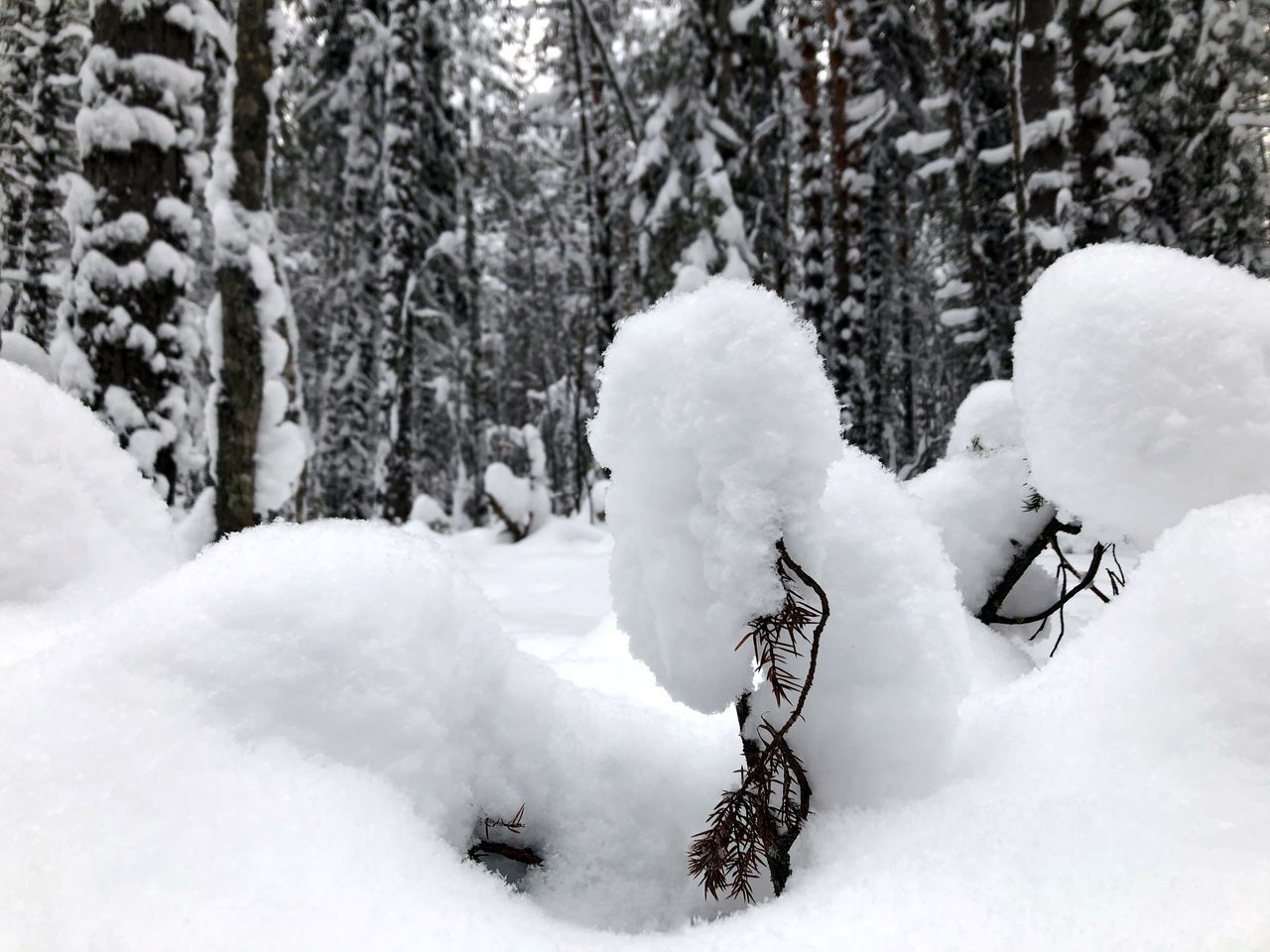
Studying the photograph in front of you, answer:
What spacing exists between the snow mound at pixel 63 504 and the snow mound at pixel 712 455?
4.49ft

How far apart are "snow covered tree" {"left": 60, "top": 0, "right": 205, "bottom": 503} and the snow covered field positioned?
3109mm

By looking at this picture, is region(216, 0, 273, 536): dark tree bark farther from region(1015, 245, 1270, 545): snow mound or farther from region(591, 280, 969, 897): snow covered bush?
region(1015, 245, 1270, 545): snow mound

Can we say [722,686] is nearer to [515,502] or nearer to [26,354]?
[26,354]

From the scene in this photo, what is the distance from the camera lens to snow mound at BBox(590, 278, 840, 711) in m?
1.09

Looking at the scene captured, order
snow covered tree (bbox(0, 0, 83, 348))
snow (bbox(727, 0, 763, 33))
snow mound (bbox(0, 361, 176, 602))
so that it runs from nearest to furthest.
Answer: snow mound (bbox(0, 361, 176, 602)) → snow (bbox(727, 0, 763, 33)) → snow covered tree (bbox(0, 0, 83, 348))

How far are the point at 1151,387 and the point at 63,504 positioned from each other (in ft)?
7.65

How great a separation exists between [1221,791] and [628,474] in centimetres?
87

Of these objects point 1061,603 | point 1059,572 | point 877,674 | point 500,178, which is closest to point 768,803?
point 877,674

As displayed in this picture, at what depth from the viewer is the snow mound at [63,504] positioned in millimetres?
1624

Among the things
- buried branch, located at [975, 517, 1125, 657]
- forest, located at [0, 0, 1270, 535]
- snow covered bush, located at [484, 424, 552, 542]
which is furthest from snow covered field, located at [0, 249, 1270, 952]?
snow covered bush, located at [484, 424, 552, 542]

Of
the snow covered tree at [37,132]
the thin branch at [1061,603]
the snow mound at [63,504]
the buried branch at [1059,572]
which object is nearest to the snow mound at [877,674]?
the thin branch at [1061,603]

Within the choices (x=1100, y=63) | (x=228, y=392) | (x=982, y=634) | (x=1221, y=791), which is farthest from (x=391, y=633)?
(x=1100, y=63)

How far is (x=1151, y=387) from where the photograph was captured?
4.17 feet

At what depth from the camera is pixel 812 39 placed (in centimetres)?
1247
